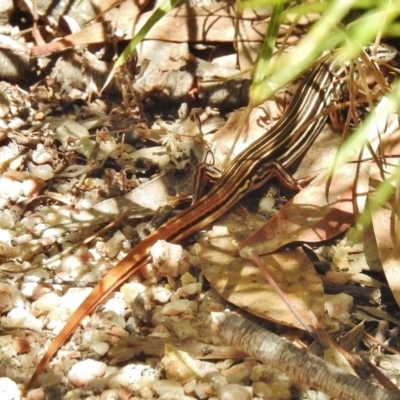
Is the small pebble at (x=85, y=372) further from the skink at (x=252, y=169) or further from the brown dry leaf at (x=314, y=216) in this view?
the brown dry leaf at (x=314, y=216)

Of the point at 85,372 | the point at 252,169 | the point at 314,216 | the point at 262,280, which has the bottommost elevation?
the point at 85,372

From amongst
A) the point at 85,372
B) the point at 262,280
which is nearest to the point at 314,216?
the point at 262,280

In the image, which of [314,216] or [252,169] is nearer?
[314,216]

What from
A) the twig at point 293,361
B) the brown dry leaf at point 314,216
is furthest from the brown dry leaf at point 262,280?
the twig at point 293,361

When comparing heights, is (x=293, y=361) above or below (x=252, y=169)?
below

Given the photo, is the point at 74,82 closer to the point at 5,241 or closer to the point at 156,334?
the point at 5,241

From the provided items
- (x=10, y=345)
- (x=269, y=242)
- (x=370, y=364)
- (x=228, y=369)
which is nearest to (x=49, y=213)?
(x=10, y=345)

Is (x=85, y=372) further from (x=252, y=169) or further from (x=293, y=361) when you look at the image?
(x=252, y=169)
